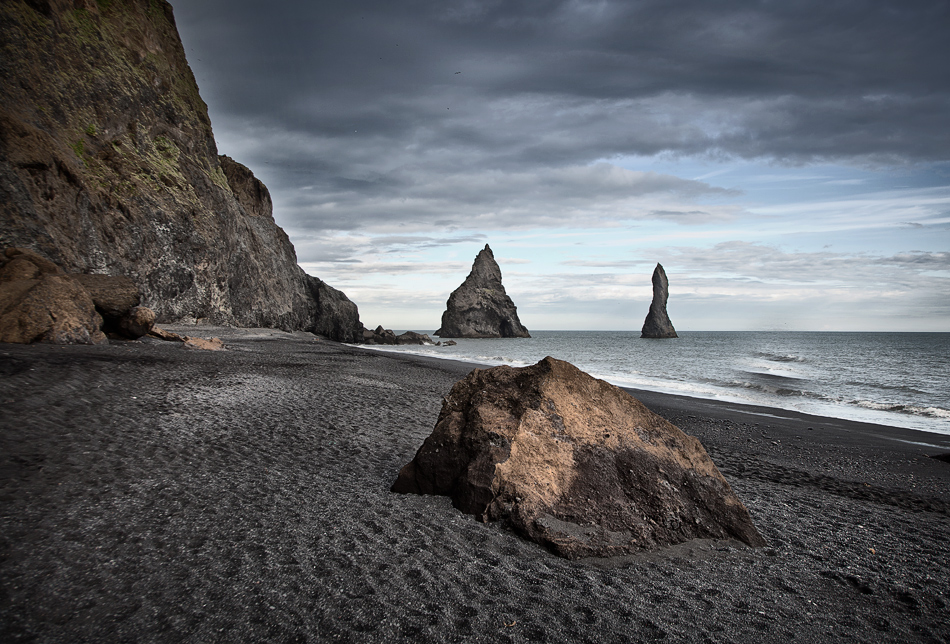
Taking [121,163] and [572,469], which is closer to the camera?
[572,469]

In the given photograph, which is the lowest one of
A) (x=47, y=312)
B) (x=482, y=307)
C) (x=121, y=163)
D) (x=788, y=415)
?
(x=788, y=415)

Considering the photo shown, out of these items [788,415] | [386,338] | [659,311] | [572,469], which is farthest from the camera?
[659,311]

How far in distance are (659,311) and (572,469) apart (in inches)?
4477

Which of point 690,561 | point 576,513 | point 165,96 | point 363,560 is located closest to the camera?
point 363,560

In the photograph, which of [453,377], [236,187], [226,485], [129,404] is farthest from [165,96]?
[226,485]

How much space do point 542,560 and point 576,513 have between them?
625mm

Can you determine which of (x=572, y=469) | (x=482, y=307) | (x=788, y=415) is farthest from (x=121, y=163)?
(x=482, y=307)

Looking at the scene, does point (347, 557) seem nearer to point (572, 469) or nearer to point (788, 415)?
point (572, 469)

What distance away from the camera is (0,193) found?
16141mm

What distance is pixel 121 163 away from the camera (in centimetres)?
2747

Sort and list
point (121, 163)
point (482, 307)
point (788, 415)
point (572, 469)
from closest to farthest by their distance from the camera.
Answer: point (572, 469) < point (788, 415) < point (121, 163) < point (482, 307)

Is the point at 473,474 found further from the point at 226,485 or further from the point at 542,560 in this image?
the point at 226,485

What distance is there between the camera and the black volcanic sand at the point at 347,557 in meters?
2.69

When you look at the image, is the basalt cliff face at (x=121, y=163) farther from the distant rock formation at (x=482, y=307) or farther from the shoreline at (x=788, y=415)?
the distant rock formation at (x=482, y=307)
